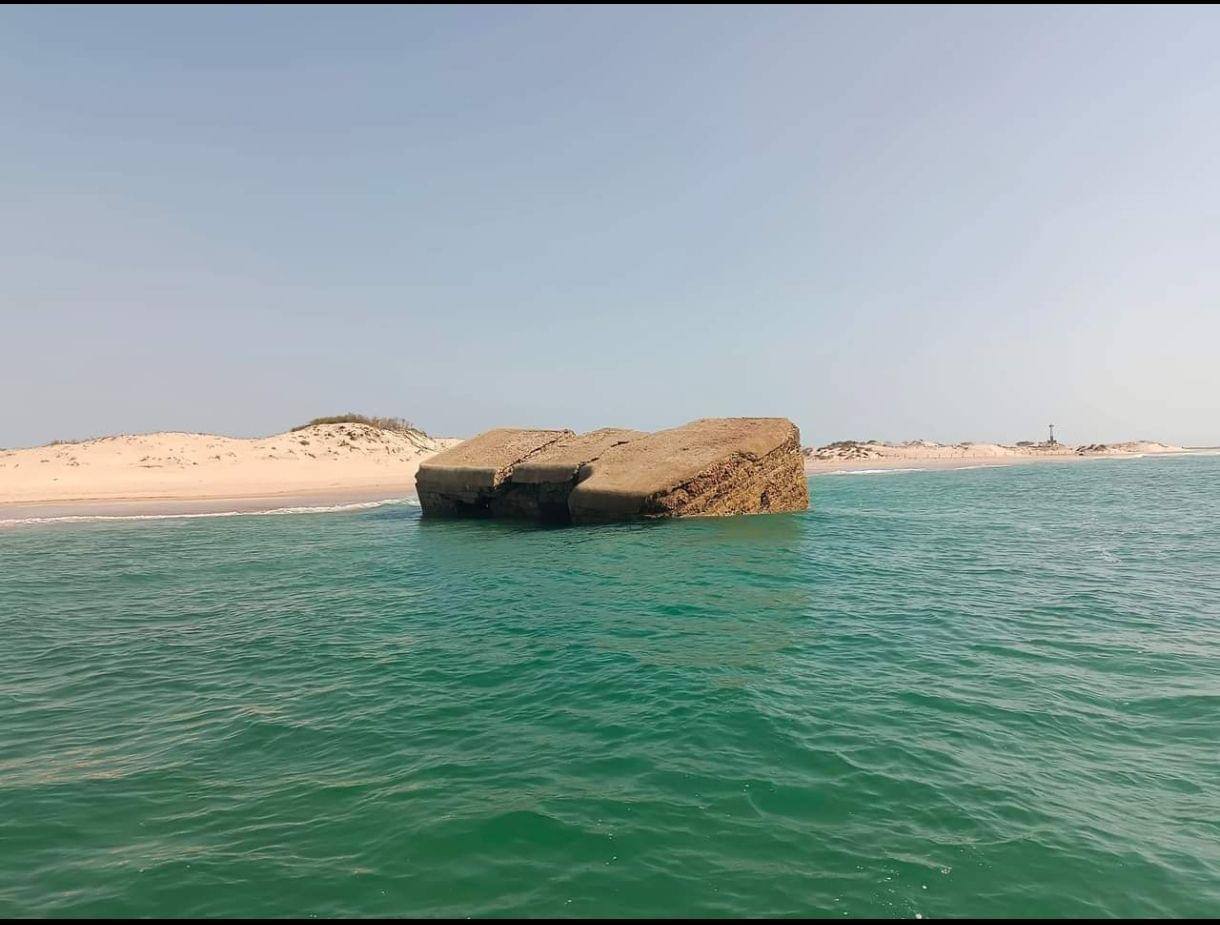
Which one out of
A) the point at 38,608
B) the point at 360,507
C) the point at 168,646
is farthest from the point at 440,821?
the point at 360,507

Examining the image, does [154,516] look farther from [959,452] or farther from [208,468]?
[959,452]

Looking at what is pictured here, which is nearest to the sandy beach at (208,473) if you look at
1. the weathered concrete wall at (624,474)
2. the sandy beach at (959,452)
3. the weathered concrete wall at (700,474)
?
the weathered concrete wall at (624,474)

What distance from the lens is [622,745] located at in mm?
5176

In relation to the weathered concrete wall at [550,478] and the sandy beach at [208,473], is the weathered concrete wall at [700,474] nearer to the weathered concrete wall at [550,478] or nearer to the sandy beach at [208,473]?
the weathered concrete wall at [550,478]

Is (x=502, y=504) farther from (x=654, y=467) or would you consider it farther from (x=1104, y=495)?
(x=1104, y=495)

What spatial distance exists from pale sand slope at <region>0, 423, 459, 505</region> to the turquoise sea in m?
23.4

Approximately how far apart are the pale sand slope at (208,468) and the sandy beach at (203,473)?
2.0 inches

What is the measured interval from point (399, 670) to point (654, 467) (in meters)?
12.2

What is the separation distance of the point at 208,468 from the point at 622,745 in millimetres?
39892

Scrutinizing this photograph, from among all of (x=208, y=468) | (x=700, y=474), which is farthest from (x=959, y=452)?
(x=208, y=468)

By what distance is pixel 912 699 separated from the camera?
594cm


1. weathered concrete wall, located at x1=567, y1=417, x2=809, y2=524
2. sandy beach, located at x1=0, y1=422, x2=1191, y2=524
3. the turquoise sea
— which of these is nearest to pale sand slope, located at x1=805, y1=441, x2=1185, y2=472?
sandy beach, located at x1=0, y1=422, x2=1191, y2=524

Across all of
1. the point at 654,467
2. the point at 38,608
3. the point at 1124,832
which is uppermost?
the point at 654,467

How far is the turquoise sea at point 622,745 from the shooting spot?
11.8ft
